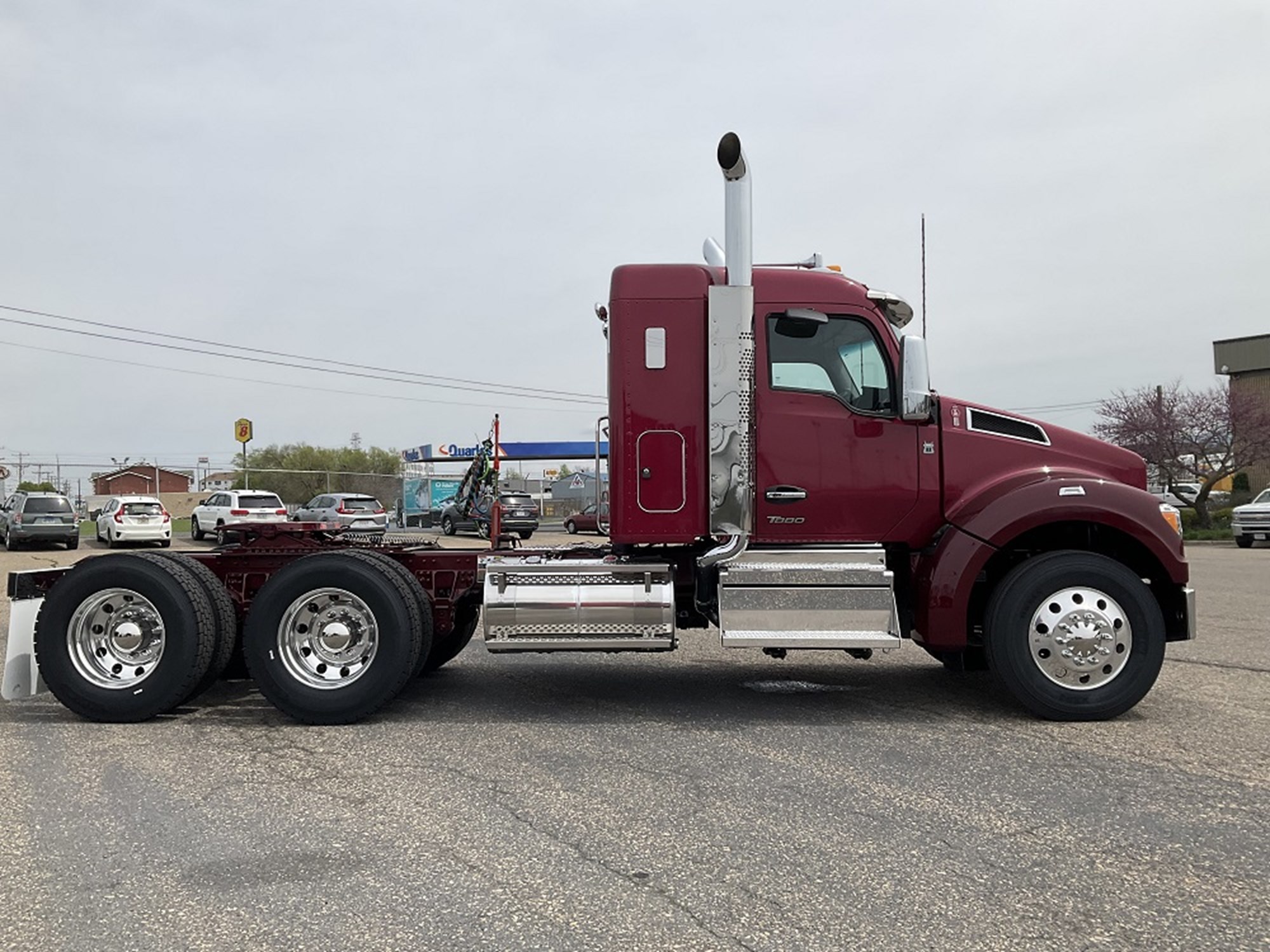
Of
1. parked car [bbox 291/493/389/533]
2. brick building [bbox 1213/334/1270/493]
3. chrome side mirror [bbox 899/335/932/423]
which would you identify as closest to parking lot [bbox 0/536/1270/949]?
chrome side mirror [bbox 899/335/932/423]

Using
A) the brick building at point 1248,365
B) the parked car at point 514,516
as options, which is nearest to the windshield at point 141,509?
the parked car at point 514,516

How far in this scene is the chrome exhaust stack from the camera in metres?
6.43

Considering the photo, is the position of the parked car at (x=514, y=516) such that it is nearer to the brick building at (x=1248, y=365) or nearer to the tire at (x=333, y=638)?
the tire at (x=333, y=638)

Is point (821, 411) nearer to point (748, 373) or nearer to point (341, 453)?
point (748, 373)

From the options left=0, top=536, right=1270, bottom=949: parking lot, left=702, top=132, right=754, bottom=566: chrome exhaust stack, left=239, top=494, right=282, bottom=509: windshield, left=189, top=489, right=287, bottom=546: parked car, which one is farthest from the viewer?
left=239, top=494, right=282, bottom=509: windshield

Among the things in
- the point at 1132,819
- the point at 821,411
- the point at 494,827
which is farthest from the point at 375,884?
the point at 821,411

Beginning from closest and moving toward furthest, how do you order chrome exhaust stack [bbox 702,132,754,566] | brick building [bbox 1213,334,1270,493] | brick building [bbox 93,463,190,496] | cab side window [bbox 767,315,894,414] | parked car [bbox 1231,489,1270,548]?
chrome exhaust stack [bbox 702,132,754,566] < cab side window [bbox 767,315,894,414] < parked car [bbox 1231,489,1270,548] < brick building [bbox 1213,334,1270,493] < brick building [bbox 93,463,190,496]

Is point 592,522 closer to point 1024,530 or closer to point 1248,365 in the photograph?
point 1024,530

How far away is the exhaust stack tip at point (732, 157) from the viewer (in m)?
6.25

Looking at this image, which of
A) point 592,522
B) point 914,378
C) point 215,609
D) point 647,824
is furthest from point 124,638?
point 914,378

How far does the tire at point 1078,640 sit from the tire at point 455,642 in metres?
3.65

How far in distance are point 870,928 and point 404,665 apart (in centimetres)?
368

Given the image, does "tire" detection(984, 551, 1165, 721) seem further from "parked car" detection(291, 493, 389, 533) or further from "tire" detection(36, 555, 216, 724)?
"parked car" detection(291, 493, 389, 533)

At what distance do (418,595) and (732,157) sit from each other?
3.45 meters
